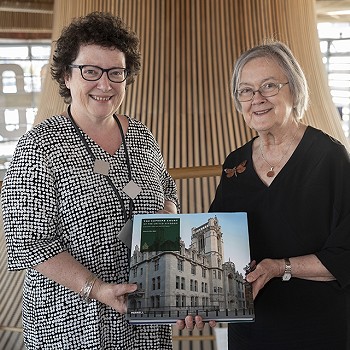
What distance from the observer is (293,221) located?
1911 millimetres

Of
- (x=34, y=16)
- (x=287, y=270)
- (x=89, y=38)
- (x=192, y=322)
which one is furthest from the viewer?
(x=34, y=16)

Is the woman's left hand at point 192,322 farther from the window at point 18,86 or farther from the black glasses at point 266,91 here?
the window at point 18,86

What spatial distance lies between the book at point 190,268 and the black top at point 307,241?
0.12m

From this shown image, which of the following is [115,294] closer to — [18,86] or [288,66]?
[288,66]

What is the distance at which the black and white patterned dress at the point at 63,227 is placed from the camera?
1.84 m

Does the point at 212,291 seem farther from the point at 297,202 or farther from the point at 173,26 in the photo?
the point at 173,26

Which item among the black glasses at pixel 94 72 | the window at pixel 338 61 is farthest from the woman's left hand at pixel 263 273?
the window at pixel 338 61

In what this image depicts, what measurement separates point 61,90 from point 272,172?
694mm

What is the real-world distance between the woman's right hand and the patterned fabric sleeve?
0.16m

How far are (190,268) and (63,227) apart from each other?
1.23 feet

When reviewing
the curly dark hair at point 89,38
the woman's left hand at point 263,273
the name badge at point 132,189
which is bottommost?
the woman's left hand at point 263,273

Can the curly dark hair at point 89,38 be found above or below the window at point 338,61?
below

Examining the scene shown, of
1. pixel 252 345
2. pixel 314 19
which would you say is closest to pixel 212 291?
pixel 252 345

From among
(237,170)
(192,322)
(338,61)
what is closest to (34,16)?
(338,61)
